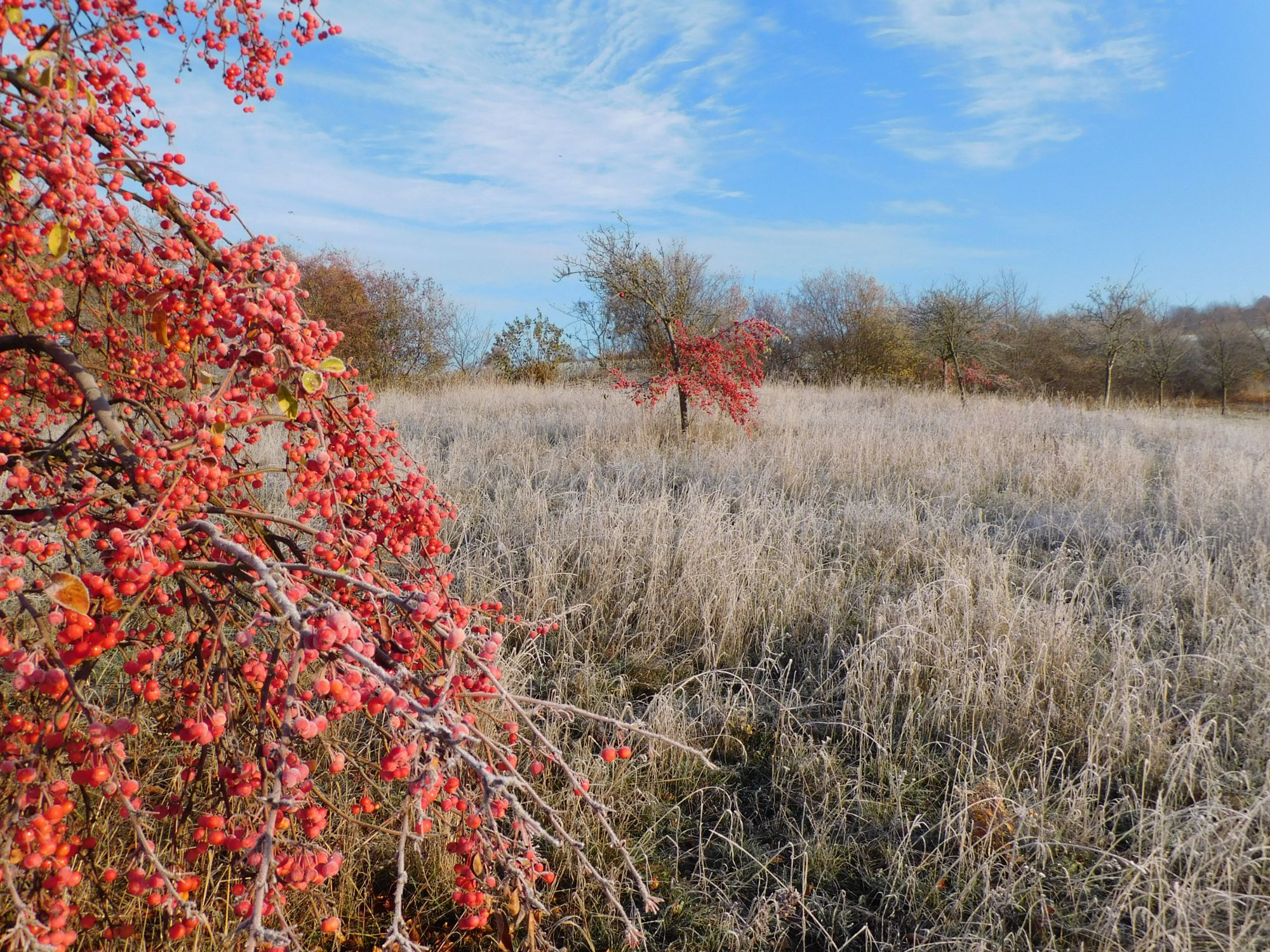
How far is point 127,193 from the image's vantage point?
1.45 metres

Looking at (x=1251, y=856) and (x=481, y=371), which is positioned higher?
(x=481, y=371)

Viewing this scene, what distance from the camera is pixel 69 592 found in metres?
0.98

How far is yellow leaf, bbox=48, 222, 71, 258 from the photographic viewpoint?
1.24 m

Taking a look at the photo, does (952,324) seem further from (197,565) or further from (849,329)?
(197,565)

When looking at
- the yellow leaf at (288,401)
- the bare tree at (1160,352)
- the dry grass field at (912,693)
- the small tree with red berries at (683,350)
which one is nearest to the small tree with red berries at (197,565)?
the yellow leaf at (288,401)

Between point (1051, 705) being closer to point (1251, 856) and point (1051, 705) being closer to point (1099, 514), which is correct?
point (1251, 856)

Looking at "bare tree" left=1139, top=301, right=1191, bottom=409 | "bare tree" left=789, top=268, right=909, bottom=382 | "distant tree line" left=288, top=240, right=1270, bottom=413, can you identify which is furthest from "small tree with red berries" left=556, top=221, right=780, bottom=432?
"bare tree" left=1139, top=301, right=1191, bottom=409

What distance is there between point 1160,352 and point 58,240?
31.7 m

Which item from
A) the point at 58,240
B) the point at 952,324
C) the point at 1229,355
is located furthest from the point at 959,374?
the point at 1229,355

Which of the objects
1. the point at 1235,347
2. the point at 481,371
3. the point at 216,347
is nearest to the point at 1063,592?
the point at 216,347

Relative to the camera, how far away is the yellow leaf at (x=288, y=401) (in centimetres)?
126

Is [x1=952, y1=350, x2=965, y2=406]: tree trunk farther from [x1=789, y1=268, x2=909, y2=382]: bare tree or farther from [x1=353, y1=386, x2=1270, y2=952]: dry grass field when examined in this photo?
[x1=353, y1=386, x2=1270, y2=952]: dry grass field

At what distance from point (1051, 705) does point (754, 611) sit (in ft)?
4.39

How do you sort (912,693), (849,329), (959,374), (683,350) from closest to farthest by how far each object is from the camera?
1. (912,693)
2. (683,350)
3. (959,374)
4. (849,329)
